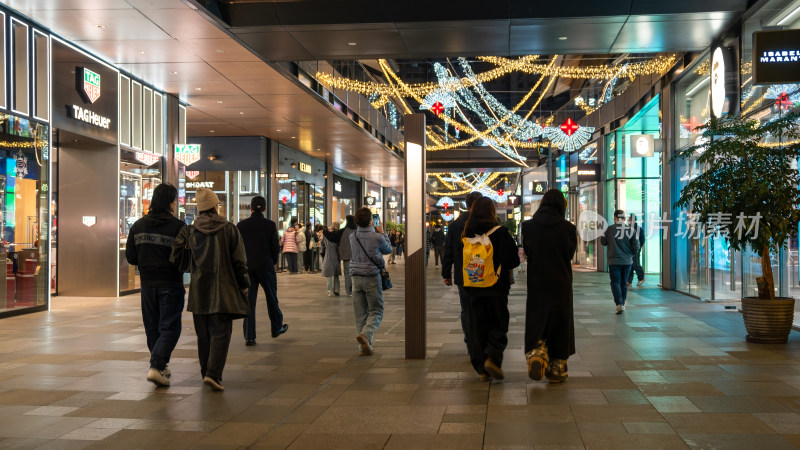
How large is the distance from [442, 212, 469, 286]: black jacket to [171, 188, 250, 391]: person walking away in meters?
1.91

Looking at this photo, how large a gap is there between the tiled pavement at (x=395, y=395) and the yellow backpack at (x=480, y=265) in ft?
2.85

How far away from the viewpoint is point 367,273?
28.0 feet

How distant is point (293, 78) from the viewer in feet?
53.6

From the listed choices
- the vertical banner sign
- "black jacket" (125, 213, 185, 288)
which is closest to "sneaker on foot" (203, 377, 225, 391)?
"black jacket" (125, 213, 185, 288)

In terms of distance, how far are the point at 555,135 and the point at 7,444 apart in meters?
16.8

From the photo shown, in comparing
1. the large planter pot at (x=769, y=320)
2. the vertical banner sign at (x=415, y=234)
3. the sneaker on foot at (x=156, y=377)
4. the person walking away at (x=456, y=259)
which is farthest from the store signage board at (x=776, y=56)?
the sneaker on foot at (x=156, y=377)

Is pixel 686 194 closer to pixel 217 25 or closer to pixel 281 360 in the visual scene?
pixel 281 360

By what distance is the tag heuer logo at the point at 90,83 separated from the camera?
1395 cm

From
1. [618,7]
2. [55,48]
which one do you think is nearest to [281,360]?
[618,7]

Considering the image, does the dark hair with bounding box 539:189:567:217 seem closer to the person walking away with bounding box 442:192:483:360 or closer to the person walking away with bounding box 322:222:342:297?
the person walking away with bounding box 442:192:483:360

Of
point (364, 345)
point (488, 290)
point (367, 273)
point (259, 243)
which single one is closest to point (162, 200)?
point (259, 243)

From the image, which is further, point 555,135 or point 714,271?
point 555,135

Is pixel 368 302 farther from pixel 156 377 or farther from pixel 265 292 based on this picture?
pixel 156 377

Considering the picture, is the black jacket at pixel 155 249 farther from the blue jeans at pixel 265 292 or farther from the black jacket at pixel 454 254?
the black jacket at pixel 454 254
